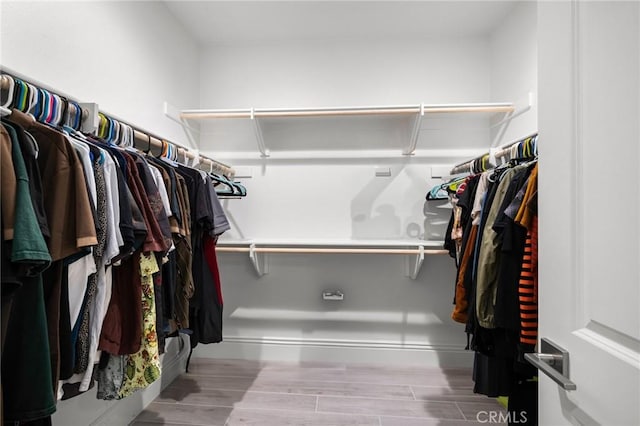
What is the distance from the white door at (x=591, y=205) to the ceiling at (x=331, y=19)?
166cm

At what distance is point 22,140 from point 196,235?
31.5 inches

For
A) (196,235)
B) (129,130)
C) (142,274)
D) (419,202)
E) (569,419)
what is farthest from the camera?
(419,202)

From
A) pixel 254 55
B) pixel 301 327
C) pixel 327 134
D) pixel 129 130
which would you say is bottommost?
pixel 301 327

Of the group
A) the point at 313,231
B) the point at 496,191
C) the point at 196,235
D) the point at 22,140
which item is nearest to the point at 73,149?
the point at 22,140

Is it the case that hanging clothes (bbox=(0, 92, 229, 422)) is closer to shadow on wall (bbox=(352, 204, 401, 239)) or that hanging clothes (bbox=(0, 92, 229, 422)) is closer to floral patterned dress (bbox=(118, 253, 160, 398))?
floral patterned dress (bbox=(118, 253, 160, 398))

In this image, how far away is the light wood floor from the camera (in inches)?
63.1

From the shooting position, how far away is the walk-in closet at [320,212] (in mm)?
531

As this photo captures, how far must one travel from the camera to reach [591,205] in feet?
1.63

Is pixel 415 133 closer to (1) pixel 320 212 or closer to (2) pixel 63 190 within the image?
(1) pixel 320 212

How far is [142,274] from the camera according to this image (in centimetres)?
101

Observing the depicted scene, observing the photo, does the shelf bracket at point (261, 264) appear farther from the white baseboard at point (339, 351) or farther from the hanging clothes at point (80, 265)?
the hanging clothes at point (80, 265)

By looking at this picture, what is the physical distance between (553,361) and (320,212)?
1821 millimetres

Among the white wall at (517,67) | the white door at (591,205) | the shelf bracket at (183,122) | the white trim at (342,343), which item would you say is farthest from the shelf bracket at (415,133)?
the shelf bracket at (183,122)

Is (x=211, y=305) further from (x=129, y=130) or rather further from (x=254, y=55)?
(x=254, y=55)
